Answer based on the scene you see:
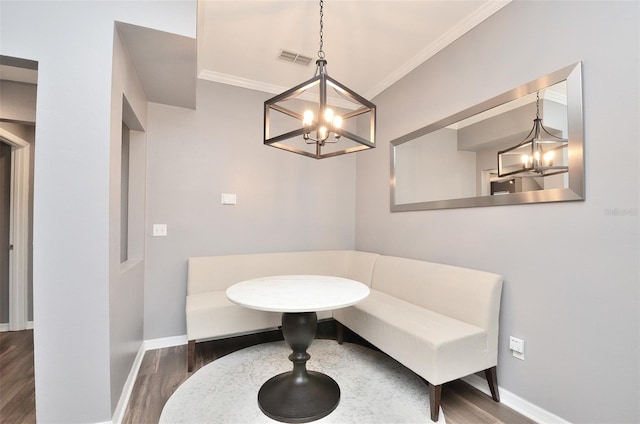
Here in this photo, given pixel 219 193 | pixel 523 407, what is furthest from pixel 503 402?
pixel 219 193

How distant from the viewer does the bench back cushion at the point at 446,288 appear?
182cm

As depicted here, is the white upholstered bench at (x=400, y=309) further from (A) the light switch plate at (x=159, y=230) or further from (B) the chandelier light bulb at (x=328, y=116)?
(B) the chandelier light bulb at (x=328, y=116)

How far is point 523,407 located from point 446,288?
0.80 metres

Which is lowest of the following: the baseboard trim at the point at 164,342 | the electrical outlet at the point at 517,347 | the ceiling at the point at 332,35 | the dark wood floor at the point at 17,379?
the baseboard trim at the point at 164,342

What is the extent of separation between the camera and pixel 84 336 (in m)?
1.47

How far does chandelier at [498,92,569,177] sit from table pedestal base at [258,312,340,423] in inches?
66.4

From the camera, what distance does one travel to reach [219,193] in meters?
2.97

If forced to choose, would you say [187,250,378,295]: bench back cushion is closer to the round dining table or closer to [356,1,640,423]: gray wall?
the round dining table

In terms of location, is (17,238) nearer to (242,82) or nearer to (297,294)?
(242,82)

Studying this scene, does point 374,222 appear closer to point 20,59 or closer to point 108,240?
point 108,240

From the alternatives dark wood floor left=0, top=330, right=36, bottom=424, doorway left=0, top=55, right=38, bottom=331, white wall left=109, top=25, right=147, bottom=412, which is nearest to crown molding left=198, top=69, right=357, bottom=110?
white wall left=109, top=25, right=147, bottom=412

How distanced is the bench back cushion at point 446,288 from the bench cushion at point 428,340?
8 cm


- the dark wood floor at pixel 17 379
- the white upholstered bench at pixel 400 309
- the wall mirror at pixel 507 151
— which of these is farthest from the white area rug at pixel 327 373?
the wall mirror at pixel 507 151

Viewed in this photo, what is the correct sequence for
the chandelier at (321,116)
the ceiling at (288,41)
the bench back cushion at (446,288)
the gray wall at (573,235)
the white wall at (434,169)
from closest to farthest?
the gray wall at (573,235) < the chandelier at (321,116) < the bench back cushion at (446,288) < the ceiling at (288,41) < the white wall at (434,169)
